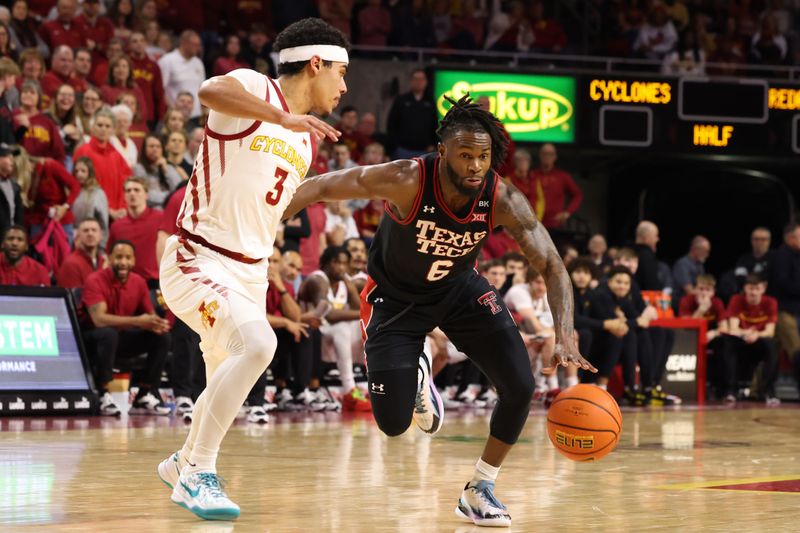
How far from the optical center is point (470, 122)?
575 centimetres

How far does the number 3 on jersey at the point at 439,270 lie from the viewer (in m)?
6.01

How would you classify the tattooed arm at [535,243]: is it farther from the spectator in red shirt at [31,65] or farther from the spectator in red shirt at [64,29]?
the spectator in red shirt at [64,29]

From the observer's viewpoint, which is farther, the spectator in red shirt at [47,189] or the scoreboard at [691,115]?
the scoreboard at [691,115]

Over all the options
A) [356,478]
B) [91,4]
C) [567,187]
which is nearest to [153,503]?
[356,478]

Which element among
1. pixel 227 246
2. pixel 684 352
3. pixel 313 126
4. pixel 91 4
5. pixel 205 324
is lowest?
pixel 684 352

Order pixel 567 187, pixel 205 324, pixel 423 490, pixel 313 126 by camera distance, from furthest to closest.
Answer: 1. pixel 567 187
2. pixel 423 490
3. pixel 205 324
4. pixel 313 126

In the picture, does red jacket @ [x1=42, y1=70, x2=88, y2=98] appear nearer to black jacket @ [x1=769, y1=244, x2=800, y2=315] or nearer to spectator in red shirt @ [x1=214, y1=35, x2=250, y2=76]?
spectator in red shirt @ [x1=214, y1=35, x2=250, y2=76]

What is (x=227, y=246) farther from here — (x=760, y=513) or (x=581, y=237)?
(x=581, y=237)

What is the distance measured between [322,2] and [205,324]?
12.8 meters

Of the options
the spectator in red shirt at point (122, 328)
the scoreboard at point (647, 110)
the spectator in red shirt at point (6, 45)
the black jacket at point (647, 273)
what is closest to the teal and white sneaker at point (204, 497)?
the spectator in red shirt at point (122, 328)

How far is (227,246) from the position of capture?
17.9 ft

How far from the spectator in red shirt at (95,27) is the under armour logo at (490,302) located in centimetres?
976

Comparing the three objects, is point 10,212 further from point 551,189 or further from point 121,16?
point 551,189

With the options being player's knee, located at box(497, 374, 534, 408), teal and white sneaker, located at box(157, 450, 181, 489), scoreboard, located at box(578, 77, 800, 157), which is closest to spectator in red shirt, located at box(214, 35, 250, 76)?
scoreboard, located at box(578, 77, 800, 157)
